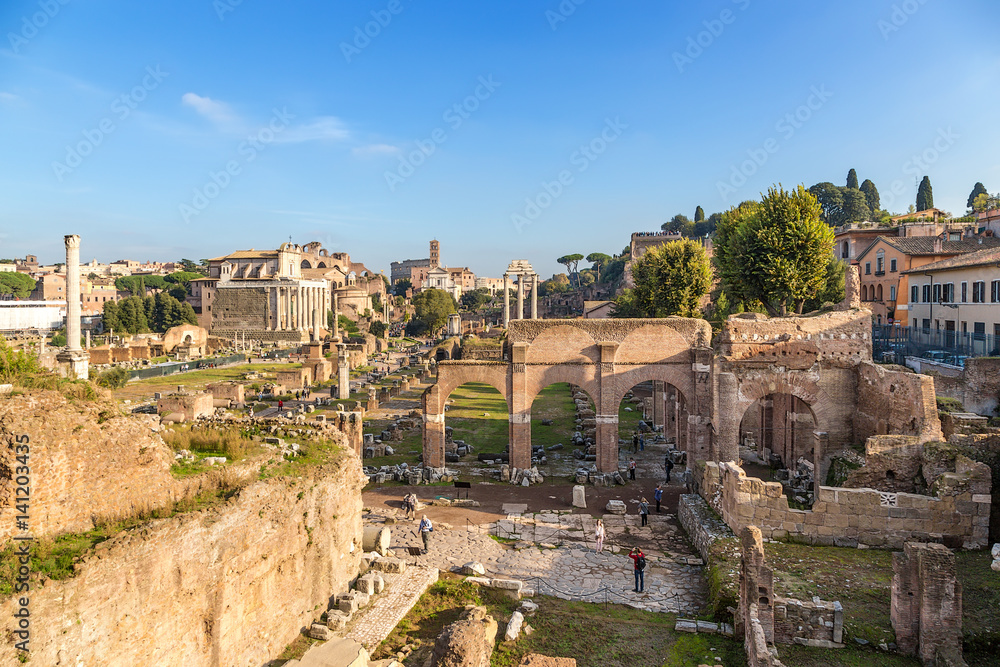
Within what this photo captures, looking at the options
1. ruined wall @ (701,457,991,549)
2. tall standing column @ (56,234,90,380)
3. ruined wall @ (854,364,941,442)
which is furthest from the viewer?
tall standing column @ (56,234,90,380)

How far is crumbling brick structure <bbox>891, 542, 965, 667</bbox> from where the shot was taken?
10.0 metres

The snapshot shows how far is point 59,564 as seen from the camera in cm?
752

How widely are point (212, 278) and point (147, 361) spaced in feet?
156

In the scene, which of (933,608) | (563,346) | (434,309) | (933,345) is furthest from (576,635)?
(434,309)

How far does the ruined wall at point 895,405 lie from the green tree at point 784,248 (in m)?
7.95

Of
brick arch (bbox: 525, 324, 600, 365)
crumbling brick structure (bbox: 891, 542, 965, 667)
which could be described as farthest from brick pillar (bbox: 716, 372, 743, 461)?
crumbling brick structure (bbox: 891, 542, 965, 667)

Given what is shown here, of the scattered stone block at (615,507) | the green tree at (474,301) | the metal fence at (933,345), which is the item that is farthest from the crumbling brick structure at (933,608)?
the green tree at (474,301)

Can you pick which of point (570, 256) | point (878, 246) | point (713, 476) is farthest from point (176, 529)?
point (570, 256)

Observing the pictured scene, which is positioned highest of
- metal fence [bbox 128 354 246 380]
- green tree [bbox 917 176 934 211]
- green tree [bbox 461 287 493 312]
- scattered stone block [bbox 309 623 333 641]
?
green tree [bbox 917 176 934 211]

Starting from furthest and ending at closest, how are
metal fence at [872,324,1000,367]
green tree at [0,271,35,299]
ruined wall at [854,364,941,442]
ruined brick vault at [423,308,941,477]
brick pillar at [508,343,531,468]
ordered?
1. green tree at [0,271,35,299]
2. metal fence at [872,324,1000,367]
3. brick pillar at [508,343,531,468]
4. ruined brick vault at [423,308,941,477]
5. ruined wall at [854,364,941,442]

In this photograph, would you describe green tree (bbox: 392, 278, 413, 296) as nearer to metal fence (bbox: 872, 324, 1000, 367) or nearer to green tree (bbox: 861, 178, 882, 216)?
green tree (bbox: 861, 178, 882, 216)

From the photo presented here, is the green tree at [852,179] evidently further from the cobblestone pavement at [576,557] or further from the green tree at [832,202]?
the cobblestone pavement at [576,557]

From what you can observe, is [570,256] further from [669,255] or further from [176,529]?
[176,529]

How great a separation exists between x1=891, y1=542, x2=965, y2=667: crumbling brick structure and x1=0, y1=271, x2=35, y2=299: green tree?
470 feet
